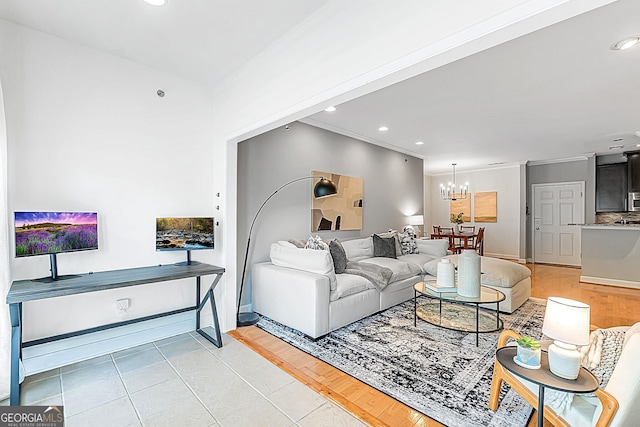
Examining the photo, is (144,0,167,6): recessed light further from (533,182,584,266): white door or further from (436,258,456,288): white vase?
(533,182,584,266): white door

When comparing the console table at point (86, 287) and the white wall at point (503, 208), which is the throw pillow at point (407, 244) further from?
the white wall at point (503, 208)

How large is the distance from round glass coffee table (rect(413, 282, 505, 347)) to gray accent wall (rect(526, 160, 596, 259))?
5.17 metres

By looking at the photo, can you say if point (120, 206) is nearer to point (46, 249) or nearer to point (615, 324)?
point (46, 249)

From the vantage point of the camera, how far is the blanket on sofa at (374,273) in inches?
142

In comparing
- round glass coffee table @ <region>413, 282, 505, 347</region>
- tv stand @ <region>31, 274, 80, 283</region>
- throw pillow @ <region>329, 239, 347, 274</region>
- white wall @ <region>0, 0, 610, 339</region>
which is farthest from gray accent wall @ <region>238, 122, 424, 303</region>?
round glass coffee table @ <region>413, 282, 505, 347</region>

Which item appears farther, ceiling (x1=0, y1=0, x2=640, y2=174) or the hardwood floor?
ceiling (x1=0, y1=0, x2=640, y2=174)

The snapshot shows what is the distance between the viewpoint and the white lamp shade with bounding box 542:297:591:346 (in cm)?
141

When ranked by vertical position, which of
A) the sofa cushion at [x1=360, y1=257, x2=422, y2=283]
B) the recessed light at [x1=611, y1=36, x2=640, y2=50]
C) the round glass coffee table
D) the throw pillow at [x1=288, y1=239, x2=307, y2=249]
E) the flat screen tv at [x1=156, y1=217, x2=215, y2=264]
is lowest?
the round glass coffee table

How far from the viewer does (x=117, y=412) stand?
6.34ft

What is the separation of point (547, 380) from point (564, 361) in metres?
0.12

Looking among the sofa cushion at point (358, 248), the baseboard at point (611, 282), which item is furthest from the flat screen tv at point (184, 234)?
the baseboard at point (611, 282)

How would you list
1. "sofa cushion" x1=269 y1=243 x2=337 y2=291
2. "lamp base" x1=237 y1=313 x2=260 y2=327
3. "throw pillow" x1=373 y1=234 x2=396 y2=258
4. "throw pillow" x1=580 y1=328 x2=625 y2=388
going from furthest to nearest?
"throw pillow" x1=373 y1=234 x2=396 y2=258
"lamp base" x1=237 y1=313 x2=260 y2=327
"sofa cushion" x1=269 y1=243 x2=337 y2=291
"throw pillow" x1=580 y1=328 x2=625 y2=388

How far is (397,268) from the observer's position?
4129 millimetres

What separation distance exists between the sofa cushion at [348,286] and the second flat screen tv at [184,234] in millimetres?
1379
